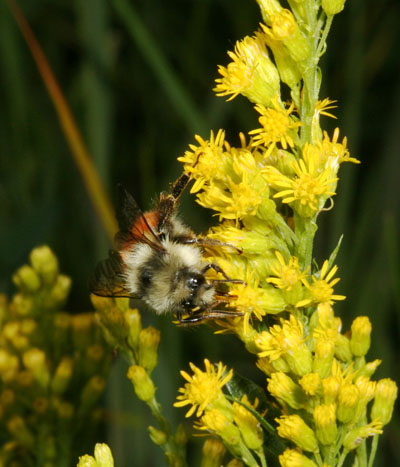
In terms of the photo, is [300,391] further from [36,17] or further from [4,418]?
[36,17]

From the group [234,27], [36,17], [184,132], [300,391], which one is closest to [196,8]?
[234,27]

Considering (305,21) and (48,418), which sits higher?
(305,21)

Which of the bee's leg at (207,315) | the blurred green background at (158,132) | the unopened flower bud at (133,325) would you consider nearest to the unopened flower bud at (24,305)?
the blurred green background at (158,132)

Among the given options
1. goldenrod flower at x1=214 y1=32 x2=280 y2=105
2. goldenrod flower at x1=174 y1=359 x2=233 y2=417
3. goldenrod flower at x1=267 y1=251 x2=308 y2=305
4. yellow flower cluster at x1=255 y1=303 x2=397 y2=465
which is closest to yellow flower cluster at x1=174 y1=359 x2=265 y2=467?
goldenrod flower at x1=174 y1=359 x2=233 y2=417

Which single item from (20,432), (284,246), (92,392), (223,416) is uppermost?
(284,246)

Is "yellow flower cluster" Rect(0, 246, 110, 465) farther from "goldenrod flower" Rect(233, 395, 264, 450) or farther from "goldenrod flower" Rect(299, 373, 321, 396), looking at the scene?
"goldenrod flower" Rect(299, 373, 321, 396)

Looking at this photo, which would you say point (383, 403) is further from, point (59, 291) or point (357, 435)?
point (59, 291)

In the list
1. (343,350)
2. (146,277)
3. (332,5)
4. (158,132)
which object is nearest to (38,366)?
(146,277)
